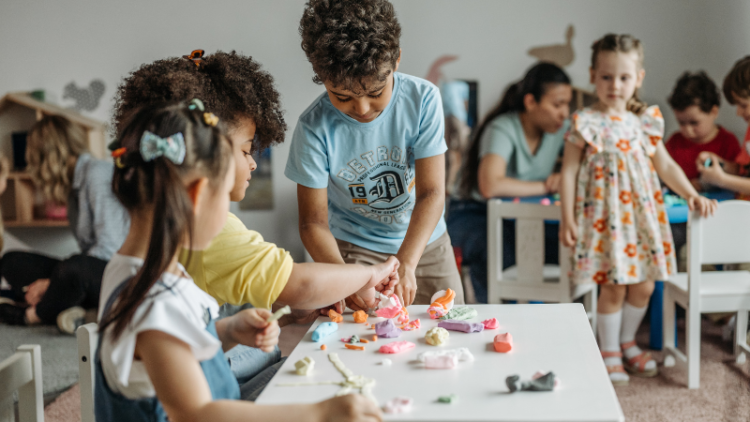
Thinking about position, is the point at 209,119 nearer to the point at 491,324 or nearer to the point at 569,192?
the point at 491,324

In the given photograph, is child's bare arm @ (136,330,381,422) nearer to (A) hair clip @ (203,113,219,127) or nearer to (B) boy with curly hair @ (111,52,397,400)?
(B) boy with curly hair @ (111,52,397,400)

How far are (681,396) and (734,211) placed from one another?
677 mm

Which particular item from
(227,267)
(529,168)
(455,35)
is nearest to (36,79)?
(455,35)

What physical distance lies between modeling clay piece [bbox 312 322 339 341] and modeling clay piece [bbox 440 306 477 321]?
22cm

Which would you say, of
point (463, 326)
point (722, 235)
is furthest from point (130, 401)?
point (722, 235)

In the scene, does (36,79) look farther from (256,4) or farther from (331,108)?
(331,108)

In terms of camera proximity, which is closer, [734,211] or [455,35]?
[734,211]

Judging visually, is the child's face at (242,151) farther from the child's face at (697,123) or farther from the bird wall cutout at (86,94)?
the bird wall cutout at (86,94)

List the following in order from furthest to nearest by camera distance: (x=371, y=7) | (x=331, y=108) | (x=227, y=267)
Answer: (x=331, y=108), (x=371, y=7), (x=227, y=267)

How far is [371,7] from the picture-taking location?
4.03ft

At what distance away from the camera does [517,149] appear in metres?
3.01

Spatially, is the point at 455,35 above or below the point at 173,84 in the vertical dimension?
above

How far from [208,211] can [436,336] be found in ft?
1.43

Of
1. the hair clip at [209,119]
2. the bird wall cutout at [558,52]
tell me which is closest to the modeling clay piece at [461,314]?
the hair clip at [209,119]
